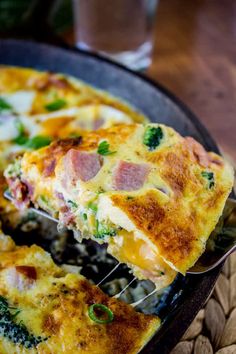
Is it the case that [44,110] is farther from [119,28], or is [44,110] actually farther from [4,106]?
[119,28]

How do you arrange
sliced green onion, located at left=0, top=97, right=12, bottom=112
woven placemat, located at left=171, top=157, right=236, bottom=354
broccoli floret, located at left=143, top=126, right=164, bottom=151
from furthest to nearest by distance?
sliced green onion, located at left=0, top=97, right=12, bottom=112 → broccoli floret, located at left=143, top=126, right=164, bottom=151 → woven placemat, located at left=171, top=157, right=236, bottom=354

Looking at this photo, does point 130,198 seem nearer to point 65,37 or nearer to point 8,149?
point 8,149

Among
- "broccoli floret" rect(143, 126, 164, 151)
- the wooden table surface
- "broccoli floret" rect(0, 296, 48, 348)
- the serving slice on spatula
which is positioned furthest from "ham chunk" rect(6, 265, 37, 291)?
the wooden table surface

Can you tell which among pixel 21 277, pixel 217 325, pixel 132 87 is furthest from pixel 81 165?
pixel 132 87

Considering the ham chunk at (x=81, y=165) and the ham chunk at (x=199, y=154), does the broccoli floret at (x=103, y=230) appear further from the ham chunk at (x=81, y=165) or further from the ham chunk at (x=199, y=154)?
the ham chunk at (x=199, y=154)

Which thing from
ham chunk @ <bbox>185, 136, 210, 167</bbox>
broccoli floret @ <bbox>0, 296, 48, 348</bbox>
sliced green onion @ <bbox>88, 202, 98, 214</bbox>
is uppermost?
ham chunk @ <bbox>185, 136, 210, 167</bbox>

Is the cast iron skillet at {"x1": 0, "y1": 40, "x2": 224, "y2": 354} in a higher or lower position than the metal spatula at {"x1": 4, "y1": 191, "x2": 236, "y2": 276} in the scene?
lower

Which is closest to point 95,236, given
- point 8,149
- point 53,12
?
point 8,149

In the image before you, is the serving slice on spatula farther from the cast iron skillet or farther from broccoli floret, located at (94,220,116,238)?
the cast iron skillet
